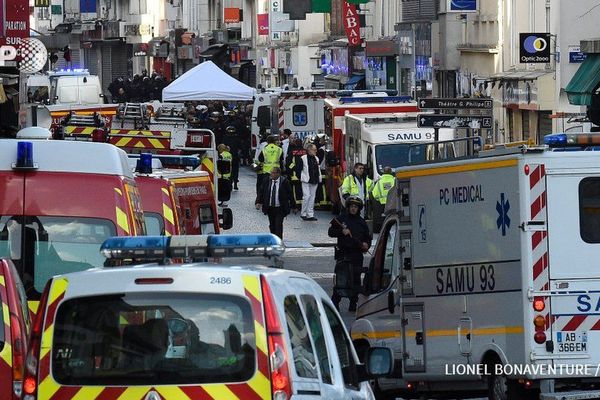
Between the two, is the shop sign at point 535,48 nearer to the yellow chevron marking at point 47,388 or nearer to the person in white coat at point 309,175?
the person in white coat at point 309,175

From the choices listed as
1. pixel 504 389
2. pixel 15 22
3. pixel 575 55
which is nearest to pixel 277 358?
pixel 504 389

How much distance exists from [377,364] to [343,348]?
19cm

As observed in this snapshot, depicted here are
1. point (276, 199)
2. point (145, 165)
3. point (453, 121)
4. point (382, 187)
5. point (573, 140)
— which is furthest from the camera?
point (453, 121)

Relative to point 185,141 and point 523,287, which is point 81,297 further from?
point 185,141

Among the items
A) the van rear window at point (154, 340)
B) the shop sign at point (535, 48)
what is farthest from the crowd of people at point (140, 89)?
the van rear window at point (154, 340)

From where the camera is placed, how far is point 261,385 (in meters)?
7.23

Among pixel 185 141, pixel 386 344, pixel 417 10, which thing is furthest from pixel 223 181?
pixel 417 10

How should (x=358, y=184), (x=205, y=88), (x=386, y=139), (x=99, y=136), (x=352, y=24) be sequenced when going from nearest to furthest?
1. (x=99, y=136)
2. (x=358, y=184)
3. (x=386, y=139)
4. (x=205, y=88)
5. (x=352, y=24)

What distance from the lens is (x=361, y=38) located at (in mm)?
68875

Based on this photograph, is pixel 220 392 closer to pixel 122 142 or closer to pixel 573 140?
pixel 573 140

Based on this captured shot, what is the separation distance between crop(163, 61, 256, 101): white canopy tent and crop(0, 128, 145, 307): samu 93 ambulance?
36.7 meters

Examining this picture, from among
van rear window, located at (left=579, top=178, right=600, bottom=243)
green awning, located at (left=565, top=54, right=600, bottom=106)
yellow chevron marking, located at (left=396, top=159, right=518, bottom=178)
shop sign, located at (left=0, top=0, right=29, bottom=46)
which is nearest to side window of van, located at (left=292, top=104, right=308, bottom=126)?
green awning, located at (left=565, top=54, right=600, bottom=106)

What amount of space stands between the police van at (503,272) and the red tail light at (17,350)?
4260mm

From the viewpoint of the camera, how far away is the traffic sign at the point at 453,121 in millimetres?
34125
